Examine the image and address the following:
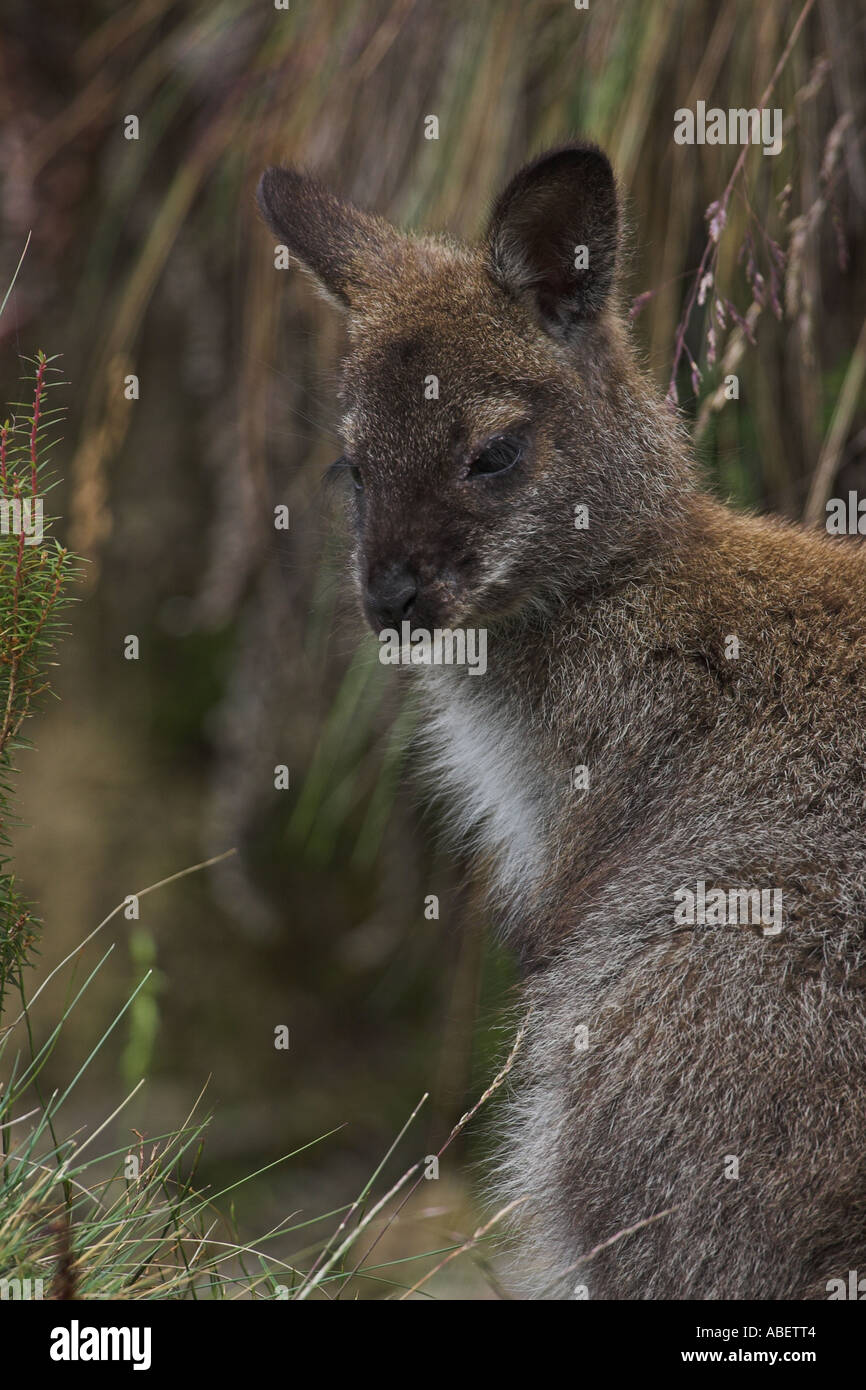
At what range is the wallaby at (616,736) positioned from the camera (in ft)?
9.88

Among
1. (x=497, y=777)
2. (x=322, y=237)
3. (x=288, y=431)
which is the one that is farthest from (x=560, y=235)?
(x=288, y=431)

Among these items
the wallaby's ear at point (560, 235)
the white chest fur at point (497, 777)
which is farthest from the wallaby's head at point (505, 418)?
the white chest fur at point (497, 777)

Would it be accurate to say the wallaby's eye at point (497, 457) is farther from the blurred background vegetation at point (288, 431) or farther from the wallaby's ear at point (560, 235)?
the blurred background vegetation at point (288, 431)

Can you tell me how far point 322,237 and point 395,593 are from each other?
4.14 feet

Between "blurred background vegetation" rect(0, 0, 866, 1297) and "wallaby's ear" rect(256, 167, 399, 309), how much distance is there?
490 mm

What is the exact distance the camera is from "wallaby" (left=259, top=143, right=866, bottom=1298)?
3.01 m

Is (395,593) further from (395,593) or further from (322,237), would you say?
(322,237)

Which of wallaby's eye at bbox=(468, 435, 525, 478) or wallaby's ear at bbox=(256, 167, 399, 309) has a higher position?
wallaby's ear at bbox=(256, 167, 399, 309)

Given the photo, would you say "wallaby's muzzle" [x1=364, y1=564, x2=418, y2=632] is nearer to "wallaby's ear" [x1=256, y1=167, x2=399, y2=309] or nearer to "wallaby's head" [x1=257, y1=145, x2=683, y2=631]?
"wallaby's head" [x1=257, y1=145, x2=683, y2=631]

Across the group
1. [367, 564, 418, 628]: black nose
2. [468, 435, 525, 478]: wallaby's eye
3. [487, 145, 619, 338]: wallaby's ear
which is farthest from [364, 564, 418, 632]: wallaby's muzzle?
[487, 145, 619, 338]: wallaby's ear

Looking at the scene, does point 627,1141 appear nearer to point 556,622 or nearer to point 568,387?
point 556,622

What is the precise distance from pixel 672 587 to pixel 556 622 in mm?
330

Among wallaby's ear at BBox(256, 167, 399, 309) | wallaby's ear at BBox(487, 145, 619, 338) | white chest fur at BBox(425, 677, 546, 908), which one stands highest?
wallaby's ear at BBox(256, 167, 399, 309)

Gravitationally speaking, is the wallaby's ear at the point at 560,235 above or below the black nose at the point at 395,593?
above
